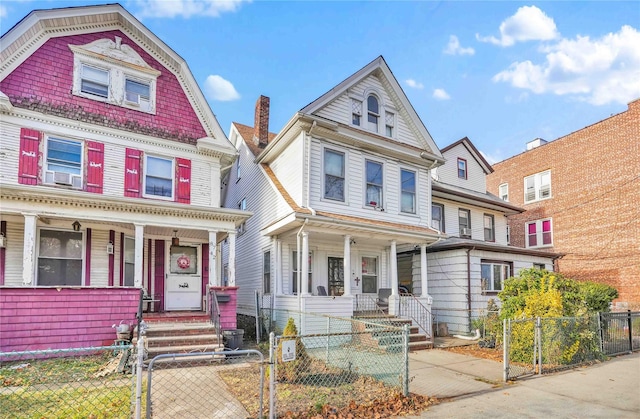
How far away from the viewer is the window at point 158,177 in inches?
475

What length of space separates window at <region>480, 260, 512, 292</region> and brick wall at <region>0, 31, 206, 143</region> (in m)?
11.7

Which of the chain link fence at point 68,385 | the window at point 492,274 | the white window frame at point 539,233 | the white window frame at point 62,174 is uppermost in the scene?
the white window frame at point 62,174

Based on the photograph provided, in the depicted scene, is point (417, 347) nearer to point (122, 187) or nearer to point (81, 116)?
point (122, 187)

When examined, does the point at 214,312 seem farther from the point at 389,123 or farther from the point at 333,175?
the point at 389,123

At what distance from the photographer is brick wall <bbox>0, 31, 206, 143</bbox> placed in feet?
35.0

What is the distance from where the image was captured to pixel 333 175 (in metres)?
13.4

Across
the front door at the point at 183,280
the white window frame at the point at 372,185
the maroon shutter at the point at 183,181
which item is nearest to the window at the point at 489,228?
the white window frame at the point at 372,185

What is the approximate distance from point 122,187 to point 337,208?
→ 6.41 m

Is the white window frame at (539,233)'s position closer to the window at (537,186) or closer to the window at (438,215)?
the window at (537,186)

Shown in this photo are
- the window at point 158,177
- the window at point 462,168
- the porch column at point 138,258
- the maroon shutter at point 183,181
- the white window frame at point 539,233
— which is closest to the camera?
the porch column at point 138,258

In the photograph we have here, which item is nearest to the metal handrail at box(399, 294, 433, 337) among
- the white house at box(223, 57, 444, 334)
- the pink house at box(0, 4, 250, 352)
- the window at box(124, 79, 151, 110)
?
the white house at box(223, 57, 444, 334)

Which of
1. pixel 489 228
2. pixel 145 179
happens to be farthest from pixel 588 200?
pixel 145 179

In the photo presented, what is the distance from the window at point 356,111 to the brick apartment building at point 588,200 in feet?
48.2

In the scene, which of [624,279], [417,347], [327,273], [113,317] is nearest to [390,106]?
[327,273]
